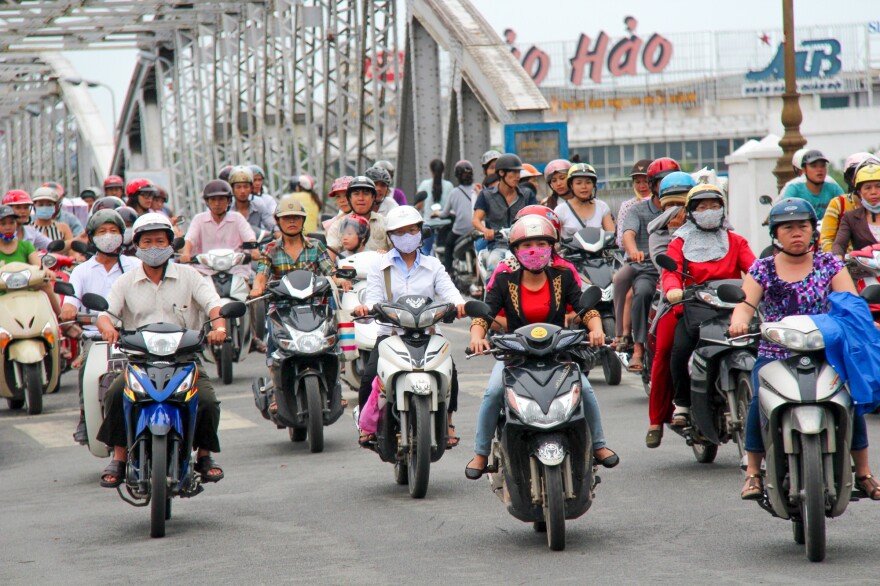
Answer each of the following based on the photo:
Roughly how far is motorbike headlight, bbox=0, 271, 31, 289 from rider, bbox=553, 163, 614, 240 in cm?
482

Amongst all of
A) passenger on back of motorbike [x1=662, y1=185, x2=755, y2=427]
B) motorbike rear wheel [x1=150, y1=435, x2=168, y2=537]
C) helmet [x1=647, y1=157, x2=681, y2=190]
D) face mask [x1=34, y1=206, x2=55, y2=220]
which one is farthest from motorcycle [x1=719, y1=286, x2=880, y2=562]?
face mask [x1=34, y1=206, x2=55, y2=220]

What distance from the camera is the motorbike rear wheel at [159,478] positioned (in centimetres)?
755

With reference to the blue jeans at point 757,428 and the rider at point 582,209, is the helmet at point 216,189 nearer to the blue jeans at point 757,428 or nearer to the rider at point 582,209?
the rider at point 582,209

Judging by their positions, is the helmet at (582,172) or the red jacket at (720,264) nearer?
the red jacket at (720,264)

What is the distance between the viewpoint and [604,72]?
3829 inches

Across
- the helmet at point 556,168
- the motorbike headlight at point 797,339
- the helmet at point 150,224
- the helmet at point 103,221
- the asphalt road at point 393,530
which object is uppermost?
the helmet at point 556,168

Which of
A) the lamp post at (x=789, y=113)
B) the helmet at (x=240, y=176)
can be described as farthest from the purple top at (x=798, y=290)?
the lamp post at (x=789, y=113)

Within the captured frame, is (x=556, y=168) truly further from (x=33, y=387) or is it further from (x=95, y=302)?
(x=95, y=302)

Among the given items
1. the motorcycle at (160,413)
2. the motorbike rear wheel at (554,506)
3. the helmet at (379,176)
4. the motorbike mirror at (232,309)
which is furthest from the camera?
the helmet at (379,176)

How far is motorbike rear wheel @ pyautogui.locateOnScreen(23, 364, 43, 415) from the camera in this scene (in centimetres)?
1355

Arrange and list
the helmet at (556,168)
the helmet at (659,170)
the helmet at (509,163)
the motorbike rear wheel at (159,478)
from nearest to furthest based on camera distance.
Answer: the motorbike rear wheel at (159,478) → the helmet at (659,170) → the helmet at (556,168) → the helmet at (509,163)

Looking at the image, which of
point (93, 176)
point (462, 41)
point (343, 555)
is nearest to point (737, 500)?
point (343, 555)

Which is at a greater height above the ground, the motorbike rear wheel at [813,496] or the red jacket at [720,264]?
the red jacket at [720,264]

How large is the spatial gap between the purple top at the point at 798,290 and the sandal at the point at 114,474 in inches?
135
